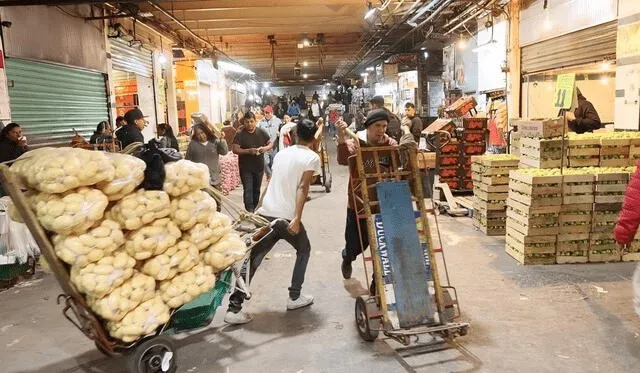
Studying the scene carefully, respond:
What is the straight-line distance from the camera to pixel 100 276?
339 centimetres

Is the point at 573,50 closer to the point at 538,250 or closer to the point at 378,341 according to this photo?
the point at 538,250

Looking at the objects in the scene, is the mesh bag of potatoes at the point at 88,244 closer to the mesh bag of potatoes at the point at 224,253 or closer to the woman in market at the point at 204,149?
the mesh bag of potatoes at the point at 224,253

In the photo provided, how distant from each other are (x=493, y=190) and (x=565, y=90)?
2.07 metres

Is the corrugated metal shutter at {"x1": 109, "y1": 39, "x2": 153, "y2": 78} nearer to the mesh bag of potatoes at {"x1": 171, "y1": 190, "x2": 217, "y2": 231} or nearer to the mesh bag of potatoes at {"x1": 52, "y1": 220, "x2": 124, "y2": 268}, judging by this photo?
the mesh bag of potatoes at {"x1": 171, "y1": 190, "x2": 217, "y2": 231}

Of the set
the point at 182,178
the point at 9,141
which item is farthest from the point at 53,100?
the point at 182,178

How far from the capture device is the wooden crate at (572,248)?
253 inches

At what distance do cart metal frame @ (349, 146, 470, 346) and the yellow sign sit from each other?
2.76m

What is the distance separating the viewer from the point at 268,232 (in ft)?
15.8

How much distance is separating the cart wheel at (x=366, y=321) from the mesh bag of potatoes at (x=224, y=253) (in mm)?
1114

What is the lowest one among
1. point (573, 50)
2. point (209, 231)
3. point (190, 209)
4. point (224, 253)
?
point (224, 253)

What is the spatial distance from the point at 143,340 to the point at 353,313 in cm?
213

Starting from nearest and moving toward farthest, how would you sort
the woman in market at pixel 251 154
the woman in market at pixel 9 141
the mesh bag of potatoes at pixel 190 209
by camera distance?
the mesh bag of potatoes at pixel 190 209, the woman in market at pixel 9 141, the woman in market at pixel 251 154

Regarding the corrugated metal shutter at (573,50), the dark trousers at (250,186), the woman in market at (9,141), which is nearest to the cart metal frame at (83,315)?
the woman in market at (9,141)

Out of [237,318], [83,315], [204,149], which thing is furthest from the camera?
[204,149]
